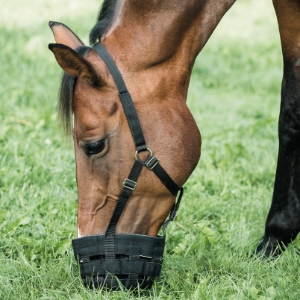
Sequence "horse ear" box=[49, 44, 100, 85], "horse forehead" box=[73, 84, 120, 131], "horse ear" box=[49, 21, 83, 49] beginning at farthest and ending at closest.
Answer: "horse ear" box=[49, 21, 83, 49] < "horse forehead" box=[73, 84, 120, 131] < "horse ear" box=[49, 44, 100, 85]

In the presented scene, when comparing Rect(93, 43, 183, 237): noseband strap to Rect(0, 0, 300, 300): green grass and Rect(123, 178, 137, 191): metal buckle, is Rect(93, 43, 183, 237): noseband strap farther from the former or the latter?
Rect(0, 0, 300, 300): green grass

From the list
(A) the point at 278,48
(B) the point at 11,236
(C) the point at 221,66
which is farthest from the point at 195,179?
(A) the point at 278,48

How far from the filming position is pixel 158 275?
2658 millimetres

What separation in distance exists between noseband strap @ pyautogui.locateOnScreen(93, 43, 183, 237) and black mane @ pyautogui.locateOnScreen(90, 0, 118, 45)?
0.09m

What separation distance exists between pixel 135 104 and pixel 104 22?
16.7 inches

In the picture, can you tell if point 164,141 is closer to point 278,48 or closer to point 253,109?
point 253,109

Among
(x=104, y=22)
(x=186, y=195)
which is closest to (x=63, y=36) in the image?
(x=104, y=22)

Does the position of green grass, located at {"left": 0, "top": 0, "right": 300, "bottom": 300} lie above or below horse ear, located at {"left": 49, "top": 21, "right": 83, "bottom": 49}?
below

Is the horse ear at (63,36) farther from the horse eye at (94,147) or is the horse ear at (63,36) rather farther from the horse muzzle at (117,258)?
the horse muzzle at (117,258)

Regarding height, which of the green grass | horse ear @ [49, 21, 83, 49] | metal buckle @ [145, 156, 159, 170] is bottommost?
the green grass

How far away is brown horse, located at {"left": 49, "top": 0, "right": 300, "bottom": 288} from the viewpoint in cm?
248

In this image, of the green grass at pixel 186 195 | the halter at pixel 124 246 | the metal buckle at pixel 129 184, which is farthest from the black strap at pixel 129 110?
the green grass at pixel 186 195

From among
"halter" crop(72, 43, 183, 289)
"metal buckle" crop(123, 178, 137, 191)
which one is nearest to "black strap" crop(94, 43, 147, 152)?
"halter" crop(72, 43, 183, 289)

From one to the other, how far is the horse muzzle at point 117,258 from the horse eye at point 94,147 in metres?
0.37
